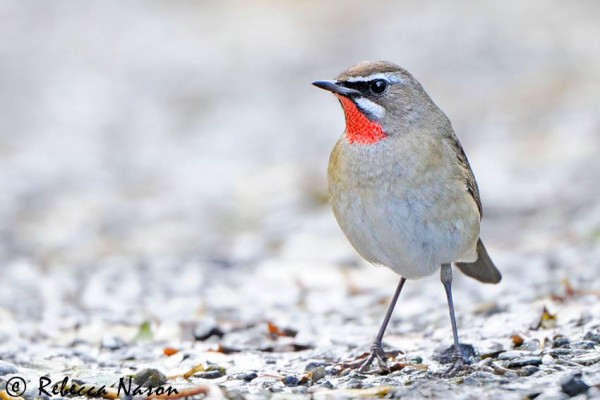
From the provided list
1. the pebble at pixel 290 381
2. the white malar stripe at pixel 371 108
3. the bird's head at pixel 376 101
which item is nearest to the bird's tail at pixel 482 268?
the bird's head at pixel 376 101

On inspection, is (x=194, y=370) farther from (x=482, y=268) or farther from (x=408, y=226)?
(x=482, y=268)

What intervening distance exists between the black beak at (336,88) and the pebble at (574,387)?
2241 millimetres

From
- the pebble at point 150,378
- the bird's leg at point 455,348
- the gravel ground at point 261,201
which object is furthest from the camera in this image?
the gravel ground at point 261,201

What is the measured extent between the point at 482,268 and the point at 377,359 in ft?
3.94

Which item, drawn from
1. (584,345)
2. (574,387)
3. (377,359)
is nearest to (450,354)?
(377,359)

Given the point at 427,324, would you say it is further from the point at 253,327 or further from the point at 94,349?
the point at 94,349

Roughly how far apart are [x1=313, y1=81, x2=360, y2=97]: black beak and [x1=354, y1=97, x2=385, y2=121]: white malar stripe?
63mm

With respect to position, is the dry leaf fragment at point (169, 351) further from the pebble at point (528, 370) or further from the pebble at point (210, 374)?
the pebble at point (528, 370)

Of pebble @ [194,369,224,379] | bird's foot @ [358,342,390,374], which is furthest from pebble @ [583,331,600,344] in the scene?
pebble @ [194,369,224,379]

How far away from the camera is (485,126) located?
15.4 metres

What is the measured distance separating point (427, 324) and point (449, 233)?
2.15 metres

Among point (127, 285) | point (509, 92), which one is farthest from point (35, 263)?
point (509, 92)

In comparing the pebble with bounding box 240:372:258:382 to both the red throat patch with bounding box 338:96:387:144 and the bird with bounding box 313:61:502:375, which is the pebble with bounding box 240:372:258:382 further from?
the red throat patch with bounding box 338:96:387:144

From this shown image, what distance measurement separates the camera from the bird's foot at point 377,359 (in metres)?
6.70
